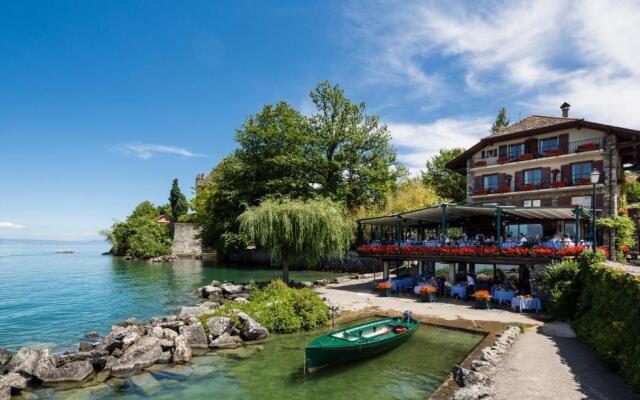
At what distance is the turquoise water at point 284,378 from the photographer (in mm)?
11078

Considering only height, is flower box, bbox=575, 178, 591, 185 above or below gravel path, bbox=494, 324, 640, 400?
above

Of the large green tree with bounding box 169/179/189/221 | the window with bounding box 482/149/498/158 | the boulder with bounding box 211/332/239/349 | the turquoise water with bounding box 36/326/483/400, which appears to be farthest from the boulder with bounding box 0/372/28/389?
the large green tree with bounding box 169/179/189/221

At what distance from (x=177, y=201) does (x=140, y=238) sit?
865 inches

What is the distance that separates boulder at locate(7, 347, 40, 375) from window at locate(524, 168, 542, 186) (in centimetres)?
3774

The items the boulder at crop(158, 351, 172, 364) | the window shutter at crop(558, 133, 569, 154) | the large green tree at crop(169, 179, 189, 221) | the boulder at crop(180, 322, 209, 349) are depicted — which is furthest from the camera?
the large green tree at crop(169, 179, 189, 221)

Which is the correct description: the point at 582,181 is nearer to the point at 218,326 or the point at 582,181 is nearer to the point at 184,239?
the point at 218,326

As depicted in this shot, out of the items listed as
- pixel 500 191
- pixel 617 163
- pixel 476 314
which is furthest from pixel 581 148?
pixel 476 314

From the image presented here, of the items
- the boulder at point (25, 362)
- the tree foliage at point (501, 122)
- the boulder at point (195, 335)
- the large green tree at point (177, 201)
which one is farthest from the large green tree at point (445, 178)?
the large green tree at point (177, 201)

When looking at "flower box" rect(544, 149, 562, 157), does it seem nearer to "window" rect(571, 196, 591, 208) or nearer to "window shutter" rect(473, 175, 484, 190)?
"window" rect(571, 196, 591, 208)

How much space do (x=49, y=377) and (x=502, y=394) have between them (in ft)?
42.7

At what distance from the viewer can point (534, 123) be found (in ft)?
122

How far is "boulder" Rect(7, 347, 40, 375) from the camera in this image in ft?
39.1

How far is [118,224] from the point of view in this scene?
70.8 metres

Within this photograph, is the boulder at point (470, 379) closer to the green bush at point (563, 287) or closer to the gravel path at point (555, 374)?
the gravel path at point (555, 374)
